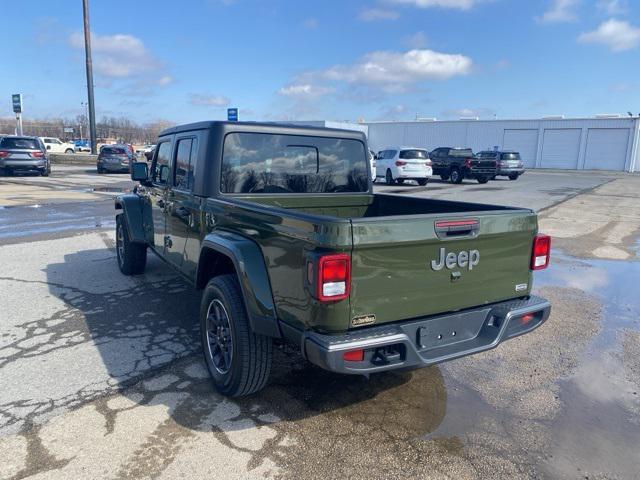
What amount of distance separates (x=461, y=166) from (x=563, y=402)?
23.2 meters

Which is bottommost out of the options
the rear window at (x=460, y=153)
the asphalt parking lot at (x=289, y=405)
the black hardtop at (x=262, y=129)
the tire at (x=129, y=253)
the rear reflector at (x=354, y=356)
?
the asphalt parking lot at (x=289, y=405)

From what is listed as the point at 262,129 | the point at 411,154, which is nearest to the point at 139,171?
the point at 262,129

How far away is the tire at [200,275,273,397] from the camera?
10.7 feet

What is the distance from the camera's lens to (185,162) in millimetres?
4512

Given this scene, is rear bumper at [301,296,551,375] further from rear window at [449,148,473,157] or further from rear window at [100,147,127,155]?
rear window at [100,147,127,155]

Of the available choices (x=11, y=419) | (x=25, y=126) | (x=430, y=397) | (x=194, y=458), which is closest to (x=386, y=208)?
(x=430, y=397)

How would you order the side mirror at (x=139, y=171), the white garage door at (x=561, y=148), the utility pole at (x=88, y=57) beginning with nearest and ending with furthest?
1. the side mirror at (x=139, y=171)
2. the utility pole at (x=88, y=57)
3. the white garage door at (x=561, y=148)

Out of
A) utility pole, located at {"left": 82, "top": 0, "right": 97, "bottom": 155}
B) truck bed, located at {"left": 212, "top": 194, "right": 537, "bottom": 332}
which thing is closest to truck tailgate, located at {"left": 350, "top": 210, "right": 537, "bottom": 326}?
truck bed, located at {"left": 212, "top": 194, "right": 537, "bottom": 332}

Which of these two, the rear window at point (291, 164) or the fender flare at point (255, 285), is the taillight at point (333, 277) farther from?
the rear window at point (291, 164)

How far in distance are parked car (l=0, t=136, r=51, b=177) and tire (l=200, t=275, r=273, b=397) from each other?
70.7 ft

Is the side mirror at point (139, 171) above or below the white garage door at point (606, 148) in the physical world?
below

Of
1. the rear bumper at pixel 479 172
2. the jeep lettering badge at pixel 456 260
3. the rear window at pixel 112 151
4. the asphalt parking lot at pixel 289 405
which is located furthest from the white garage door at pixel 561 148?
the jeep lettering badge at pixel 456 260

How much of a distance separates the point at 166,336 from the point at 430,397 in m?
2.43

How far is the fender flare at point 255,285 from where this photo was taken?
3076mm
